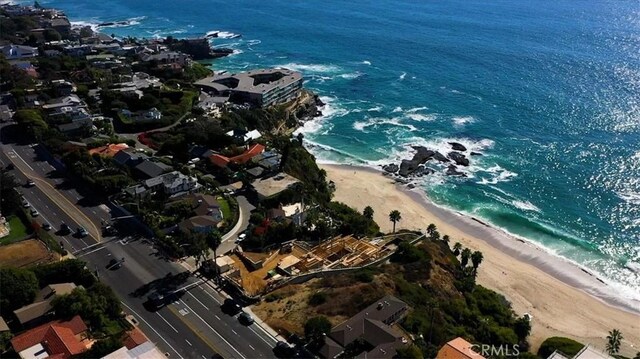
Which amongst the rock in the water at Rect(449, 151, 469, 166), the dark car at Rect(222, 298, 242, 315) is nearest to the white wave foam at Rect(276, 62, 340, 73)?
the rock in the water at Rect(449, 151, 469, 166)

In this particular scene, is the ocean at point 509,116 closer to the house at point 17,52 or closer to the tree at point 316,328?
the tree at point 316,328

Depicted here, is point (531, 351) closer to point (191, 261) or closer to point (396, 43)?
point (191, 261)

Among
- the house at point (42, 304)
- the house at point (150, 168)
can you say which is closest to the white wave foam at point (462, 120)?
the house at point (150, 168)

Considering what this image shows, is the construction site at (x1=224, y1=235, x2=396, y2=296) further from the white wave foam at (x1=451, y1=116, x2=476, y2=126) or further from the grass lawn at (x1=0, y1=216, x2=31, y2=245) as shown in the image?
the white wave foam at (x1=451, y1=116, x2=476, y2=126)

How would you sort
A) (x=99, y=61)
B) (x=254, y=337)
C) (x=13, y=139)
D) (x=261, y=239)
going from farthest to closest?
(x=99, y=61)
(x=13, y=139)
(x=261, y=239)
(x=254, y=337)

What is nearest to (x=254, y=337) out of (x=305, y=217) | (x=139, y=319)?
(x=139, y=319)
